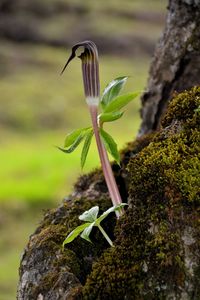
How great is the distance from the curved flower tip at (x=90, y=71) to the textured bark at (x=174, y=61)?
1.46 metres

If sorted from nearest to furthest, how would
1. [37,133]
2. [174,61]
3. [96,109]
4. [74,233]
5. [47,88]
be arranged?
[74,233] < [96,109] < [174,61] < [37,133] < [47,88]

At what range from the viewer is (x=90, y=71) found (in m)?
2.62

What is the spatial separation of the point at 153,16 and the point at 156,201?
30860 millimetres

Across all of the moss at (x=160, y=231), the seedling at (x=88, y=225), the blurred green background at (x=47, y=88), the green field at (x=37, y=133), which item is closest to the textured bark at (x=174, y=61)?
the blurred green background at (x=47, y=88)

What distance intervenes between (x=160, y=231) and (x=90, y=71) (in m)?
0.62

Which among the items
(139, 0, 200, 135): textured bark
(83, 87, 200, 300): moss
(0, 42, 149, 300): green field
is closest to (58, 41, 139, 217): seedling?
(83, 87, 200, 300): moss

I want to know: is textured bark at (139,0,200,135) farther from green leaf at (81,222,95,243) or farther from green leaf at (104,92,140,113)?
green leaf at (81,222,95,243)

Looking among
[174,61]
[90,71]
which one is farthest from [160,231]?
[174,61]

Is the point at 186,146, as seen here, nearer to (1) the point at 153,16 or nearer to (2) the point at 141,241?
(2) the point at 141,241

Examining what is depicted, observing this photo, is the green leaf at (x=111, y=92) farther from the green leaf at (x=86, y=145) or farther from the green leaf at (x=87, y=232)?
the green leaf at (x=87, y=232)

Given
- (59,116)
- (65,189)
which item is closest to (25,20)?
(59,116)

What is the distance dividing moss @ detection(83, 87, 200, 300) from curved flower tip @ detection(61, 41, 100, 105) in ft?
0.90

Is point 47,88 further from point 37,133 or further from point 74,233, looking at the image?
point 74,233

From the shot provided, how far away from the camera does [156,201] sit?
2512 mm
